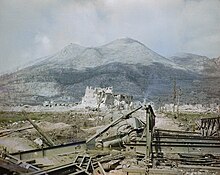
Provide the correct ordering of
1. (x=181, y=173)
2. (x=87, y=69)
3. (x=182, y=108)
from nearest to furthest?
(x=181, y=173) → (x=182, y=108) → (x=87, y=69)

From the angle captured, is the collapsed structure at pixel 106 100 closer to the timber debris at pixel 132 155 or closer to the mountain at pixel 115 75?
the mountain at pixel 115 75

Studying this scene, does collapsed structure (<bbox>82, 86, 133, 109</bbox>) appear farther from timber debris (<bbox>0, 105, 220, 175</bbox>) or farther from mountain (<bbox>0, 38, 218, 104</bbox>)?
timber debris (<bbox>0, 105, 220, 175</bbox>)

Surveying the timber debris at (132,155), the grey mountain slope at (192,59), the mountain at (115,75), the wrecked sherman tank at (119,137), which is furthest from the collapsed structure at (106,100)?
the timber debris at (132,155)

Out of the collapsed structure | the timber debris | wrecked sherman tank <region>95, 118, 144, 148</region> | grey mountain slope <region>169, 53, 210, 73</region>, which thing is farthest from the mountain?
the timber debris

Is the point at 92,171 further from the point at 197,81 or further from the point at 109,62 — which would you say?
the point at 109,62

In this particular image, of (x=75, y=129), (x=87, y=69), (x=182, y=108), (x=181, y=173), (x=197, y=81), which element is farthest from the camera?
(x=87, y=69)

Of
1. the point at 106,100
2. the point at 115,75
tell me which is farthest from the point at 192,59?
the point at 115,75

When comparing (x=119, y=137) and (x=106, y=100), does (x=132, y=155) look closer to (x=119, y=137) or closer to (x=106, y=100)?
(x=119, y=137)

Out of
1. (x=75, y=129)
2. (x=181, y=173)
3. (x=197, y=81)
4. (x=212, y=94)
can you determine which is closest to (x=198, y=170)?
(x=181, y=173)
